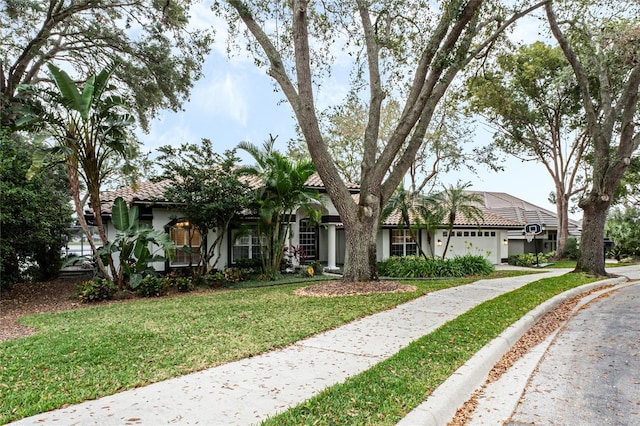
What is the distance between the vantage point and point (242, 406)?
12.2 ft

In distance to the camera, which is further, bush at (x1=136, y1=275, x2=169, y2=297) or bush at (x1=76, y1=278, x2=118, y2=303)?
bush at (x1=136, y1=275, x2=169, y2=297)

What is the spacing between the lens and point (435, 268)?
15.4m

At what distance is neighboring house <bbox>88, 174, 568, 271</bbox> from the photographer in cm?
1480

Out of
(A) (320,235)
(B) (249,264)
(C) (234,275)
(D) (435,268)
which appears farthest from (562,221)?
(C) (234,275)

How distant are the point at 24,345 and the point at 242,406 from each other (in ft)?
14.5

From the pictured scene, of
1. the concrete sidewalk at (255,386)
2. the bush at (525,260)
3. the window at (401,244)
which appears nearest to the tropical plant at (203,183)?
the concrete sidewalk at (255,386)

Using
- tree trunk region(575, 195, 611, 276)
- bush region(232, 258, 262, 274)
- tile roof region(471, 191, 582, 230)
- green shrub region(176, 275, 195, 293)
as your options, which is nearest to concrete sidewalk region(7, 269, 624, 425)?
green shrub region(176, 275, 195, 293)

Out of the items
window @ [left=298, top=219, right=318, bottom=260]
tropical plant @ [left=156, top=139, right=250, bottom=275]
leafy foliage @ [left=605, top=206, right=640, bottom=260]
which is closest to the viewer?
tropical plant @ [left=156, top=139, right=250, bottom=275]

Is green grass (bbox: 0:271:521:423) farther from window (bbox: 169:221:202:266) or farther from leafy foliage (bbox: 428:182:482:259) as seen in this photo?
leafy foliage (bbox: 428:182:482:259)

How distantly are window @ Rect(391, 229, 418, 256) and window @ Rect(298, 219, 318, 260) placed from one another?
4.08m

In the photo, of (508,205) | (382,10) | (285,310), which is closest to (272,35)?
(382,10)

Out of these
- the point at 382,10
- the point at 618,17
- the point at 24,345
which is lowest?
the point at 24,345

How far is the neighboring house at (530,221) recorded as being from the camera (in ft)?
92.9

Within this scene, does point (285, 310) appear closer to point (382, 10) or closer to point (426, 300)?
point (426, 300)
